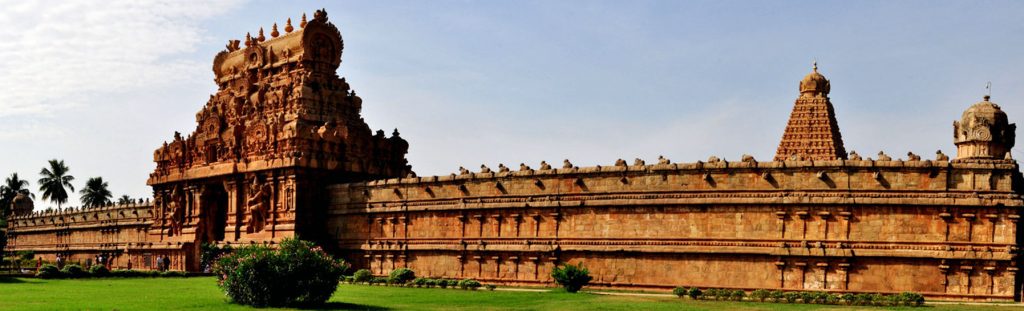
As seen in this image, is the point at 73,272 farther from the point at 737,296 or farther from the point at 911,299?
the point at 911,299

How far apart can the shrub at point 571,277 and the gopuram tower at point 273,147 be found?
17024mm

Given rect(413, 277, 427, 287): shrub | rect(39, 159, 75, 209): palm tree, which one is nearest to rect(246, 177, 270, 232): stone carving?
rect(413, 277, 427, 287): shrub

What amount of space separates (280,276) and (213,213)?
102 ft

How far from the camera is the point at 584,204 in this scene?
140 feet

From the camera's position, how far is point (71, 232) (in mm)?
79062

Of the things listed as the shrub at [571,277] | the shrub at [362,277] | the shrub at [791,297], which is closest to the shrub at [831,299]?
the shrub at [791,297]

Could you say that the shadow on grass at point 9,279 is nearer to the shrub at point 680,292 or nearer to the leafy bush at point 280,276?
the leafy bush at point 280,276

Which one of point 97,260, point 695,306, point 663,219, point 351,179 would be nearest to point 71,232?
point 97,260

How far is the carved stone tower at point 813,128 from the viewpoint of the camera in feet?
192

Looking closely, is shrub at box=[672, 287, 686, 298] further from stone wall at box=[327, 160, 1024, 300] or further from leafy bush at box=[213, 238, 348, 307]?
leafy bush at box=[213, 238, 348, 307]

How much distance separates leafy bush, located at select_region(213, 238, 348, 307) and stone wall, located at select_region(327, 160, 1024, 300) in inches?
574

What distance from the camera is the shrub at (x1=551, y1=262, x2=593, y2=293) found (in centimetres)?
3919

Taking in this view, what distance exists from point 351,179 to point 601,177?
55.5ft

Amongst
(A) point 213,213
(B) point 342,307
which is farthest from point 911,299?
(A) point 213,213
